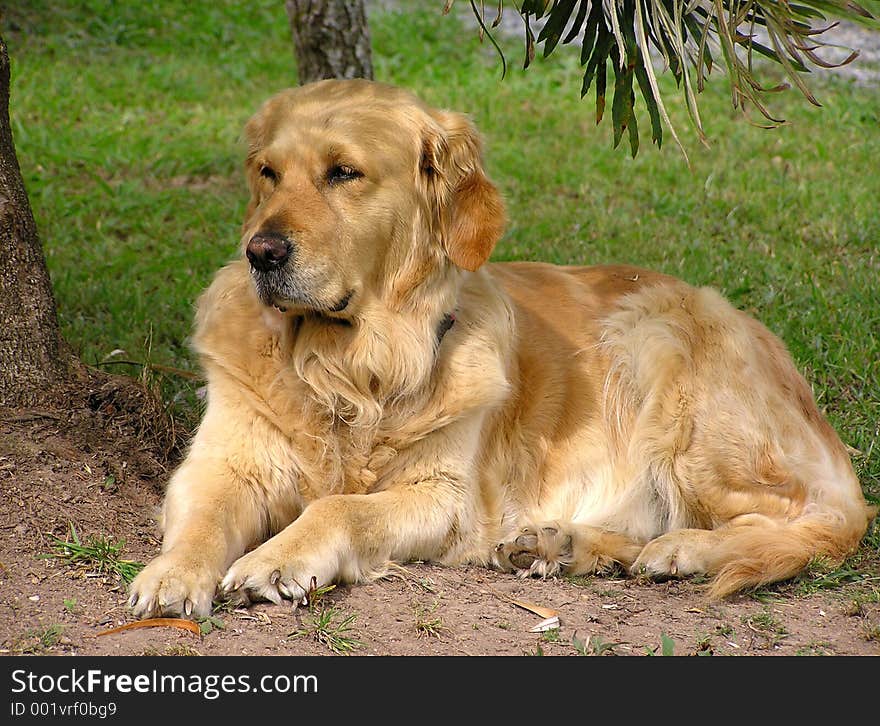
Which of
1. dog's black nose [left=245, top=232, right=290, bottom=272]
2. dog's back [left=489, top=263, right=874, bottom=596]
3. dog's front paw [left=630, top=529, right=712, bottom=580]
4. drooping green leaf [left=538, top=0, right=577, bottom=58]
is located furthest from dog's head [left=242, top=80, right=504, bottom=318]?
dog's front paw [left=630, top=529, right=712, bottom=580]

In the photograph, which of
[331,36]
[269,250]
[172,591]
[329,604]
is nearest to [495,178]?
[331,36]

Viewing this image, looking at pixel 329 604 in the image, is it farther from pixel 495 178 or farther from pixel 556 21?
pixel 495 178

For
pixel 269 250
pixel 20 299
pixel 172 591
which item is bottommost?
pixel 172 591

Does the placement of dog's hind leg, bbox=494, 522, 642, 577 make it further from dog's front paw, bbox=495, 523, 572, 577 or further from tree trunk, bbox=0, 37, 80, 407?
tree trunk, bbox=0, 37, 80, 407

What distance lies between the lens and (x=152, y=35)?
12.4 meters

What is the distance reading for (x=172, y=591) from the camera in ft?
10.1

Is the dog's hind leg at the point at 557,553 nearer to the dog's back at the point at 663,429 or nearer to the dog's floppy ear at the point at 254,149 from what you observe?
the dog's back at the point at 663,429

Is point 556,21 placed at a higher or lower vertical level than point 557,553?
higher

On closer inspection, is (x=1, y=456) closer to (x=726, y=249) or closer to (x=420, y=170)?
(x=420, y=170)

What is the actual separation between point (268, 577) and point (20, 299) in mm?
1609

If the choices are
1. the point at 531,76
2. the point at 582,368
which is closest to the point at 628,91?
the point at 582,368

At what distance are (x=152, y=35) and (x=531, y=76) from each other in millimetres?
4360

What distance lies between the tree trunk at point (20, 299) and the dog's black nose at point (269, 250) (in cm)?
116

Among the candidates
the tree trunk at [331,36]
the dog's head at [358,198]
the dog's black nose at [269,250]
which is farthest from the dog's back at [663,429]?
the tree trunk at [331,36]
